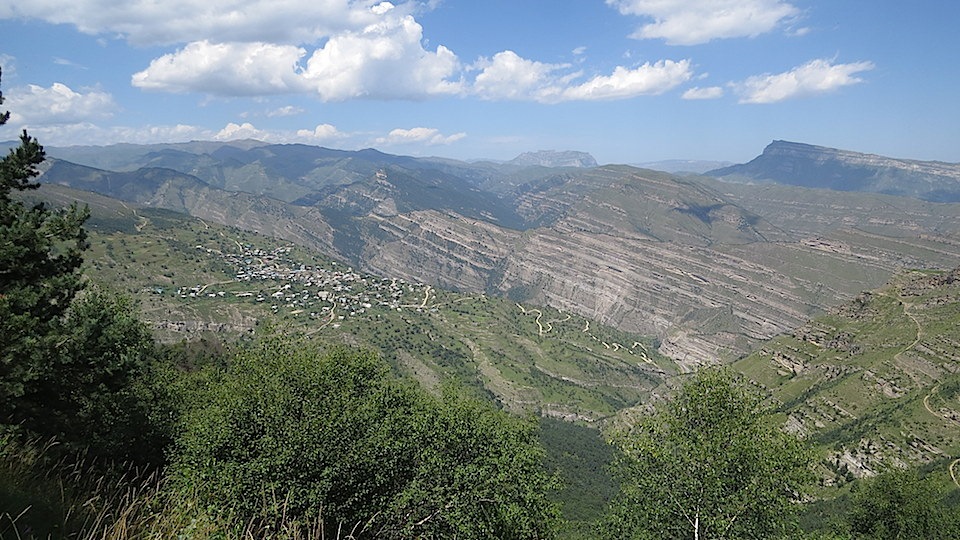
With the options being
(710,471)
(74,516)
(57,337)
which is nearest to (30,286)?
(57,337)

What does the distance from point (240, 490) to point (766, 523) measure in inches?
672

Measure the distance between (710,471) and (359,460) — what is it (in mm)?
12193

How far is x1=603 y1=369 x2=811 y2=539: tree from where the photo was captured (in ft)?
55.1

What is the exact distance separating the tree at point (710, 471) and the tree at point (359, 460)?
3820 millimetres

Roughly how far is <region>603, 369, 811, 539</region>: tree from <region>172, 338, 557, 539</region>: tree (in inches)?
150

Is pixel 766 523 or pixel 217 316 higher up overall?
pixel 766 523

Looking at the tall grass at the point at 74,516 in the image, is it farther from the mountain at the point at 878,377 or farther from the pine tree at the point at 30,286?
the mountain at the point at 878,377

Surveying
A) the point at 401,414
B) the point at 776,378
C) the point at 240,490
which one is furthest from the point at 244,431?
the point at 776,378

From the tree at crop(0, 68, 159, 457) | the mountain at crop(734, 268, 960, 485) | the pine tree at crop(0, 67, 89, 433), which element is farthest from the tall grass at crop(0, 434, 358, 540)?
the mountain at crop(734, 268, 960, 485)

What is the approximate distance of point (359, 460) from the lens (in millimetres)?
17359

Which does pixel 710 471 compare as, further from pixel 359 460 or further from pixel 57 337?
pixel 57 337

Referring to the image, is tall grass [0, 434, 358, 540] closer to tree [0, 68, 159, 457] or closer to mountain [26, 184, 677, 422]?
tree [0, 68, 159, 457]

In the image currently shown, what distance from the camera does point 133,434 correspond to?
926 inches

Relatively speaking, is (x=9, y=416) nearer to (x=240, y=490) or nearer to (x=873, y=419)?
(x=240, y=490)
